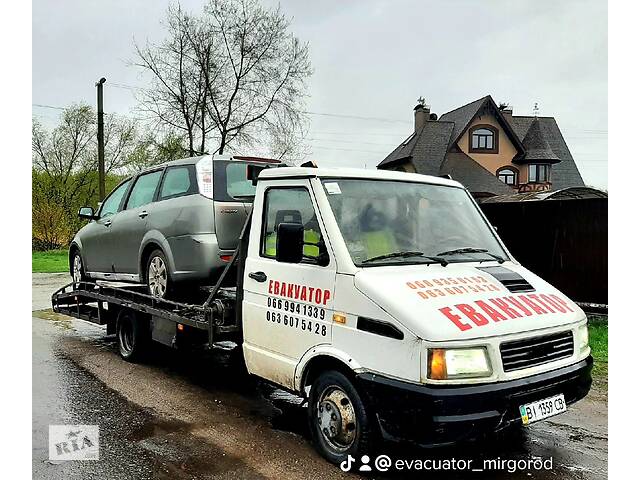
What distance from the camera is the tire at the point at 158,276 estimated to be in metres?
6.65

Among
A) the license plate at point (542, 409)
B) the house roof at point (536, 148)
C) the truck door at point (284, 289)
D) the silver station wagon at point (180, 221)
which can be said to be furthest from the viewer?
the house roof at point (536, 148)

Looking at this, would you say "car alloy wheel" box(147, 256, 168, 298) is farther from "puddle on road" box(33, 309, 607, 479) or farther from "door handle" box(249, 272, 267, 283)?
"door handle" box(249, 272, 267, 283)

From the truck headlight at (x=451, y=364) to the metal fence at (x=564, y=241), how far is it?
7645mm

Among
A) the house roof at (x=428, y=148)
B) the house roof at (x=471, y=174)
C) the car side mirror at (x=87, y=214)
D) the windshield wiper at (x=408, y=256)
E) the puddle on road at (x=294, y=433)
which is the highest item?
the house roof at (x=428, y=148)

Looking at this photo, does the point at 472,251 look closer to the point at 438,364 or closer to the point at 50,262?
the point at 438,364

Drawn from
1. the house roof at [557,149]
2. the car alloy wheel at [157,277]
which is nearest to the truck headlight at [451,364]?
the car alloy wheel at [157,277]

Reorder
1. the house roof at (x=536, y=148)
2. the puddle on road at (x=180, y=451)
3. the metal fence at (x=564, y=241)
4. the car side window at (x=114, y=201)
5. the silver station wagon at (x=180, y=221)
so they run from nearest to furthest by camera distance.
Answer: the puddle on road at (x=180, y=451) → the silver station wagon at (x=180, y=221) → the car side window at (x=114, y=201) → the metal fence at (x=564, y=241) → the house roof at (x=536, y=148)

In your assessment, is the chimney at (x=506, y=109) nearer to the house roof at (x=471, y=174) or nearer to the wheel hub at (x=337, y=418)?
the house roof at (x=471, y=174)

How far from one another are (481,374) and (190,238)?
3.68m

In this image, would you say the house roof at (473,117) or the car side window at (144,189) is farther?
the house roof at (473,117)

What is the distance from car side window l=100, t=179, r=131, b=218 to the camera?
26.7 feet

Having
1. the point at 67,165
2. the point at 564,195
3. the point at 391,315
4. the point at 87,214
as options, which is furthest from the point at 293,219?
the point at 67,165

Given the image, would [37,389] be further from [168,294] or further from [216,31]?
[216,31]

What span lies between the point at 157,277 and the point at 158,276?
0.04 metres
